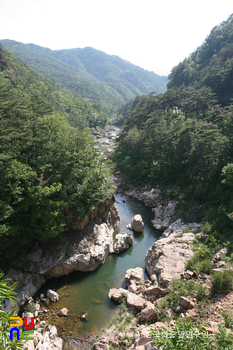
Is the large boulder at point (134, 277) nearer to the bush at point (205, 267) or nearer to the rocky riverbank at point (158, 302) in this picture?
the rocky riverbank at point (158, 302)

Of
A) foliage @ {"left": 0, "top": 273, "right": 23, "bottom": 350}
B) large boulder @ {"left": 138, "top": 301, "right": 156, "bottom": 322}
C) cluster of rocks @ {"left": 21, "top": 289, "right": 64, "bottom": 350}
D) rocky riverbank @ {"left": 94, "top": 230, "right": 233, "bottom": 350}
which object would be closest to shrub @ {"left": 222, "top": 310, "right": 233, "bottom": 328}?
rocky riverbank @ {"left": 94, "top": 230, "right": 233, "bottom": 350}

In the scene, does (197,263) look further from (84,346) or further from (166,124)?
(166,124)

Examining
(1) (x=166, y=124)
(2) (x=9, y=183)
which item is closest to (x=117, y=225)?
(2) (x=9, y=183)

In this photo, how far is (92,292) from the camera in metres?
16.7

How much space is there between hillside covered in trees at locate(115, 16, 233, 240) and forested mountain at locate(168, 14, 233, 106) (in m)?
0.24

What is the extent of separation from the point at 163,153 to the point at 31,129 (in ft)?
69.7

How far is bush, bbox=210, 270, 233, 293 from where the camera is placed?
1172 cm

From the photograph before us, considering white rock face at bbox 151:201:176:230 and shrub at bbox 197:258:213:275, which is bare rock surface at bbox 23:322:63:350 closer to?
shrub at bbox 197:258:213:275

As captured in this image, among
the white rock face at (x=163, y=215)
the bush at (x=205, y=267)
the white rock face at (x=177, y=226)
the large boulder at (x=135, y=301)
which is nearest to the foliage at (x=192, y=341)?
the large boulder at (x=135, y=301)

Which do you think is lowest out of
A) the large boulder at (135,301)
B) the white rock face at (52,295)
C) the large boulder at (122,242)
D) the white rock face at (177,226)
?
the white rock face at (52,295)

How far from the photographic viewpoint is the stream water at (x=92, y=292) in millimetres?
13792

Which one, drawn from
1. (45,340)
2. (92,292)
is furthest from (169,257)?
(45,340)

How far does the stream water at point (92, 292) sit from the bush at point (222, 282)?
7.23 meters

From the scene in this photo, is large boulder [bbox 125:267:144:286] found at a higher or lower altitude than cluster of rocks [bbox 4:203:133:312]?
higher
